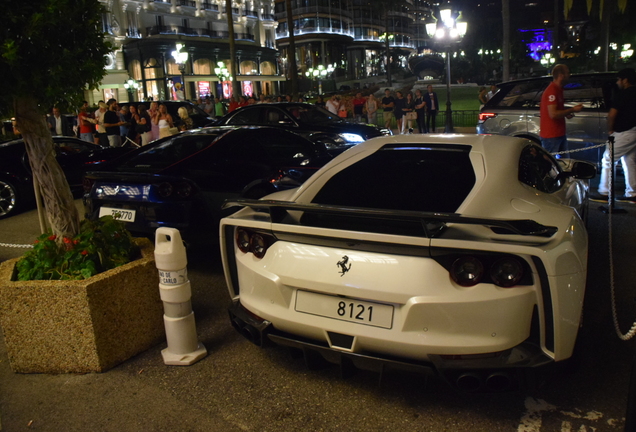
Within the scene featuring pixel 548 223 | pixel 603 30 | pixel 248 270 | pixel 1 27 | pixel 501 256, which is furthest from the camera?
pixel 603 30

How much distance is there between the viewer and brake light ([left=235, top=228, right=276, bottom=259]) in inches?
125

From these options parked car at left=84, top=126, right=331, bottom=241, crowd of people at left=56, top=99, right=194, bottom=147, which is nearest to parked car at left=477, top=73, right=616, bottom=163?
parked car at left=84, top=126, right=331, bottom=241

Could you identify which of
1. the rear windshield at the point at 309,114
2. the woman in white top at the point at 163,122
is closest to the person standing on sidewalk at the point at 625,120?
the rear windshield at the point at 309,114

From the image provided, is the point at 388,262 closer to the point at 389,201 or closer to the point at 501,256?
the point at 501,256

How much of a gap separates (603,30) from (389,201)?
84.3 feet

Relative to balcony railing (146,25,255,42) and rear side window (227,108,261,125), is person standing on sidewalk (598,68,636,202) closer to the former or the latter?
rear side window (227,108,261,125)

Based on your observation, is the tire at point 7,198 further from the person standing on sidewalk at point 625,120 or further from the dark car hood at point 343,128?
the person standing on sidewalk at point 625,120

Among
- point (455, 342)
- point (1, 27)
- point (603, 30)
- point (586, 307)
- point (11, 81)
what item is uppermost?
point (603, 30)

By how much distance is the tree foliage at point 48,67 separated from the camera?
3441mm

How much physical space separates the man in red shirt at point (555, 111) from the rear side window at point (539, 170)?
3270 mm

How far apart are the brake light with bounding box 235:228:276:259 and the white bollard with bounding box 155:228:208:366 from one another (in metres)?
0.44

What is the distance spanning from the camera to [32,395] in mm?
3338

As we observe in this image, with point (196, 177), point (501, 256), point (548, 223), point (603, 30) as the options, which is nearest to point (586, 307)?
point (548, 223)

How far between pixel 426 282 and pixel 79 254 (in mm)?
2508
